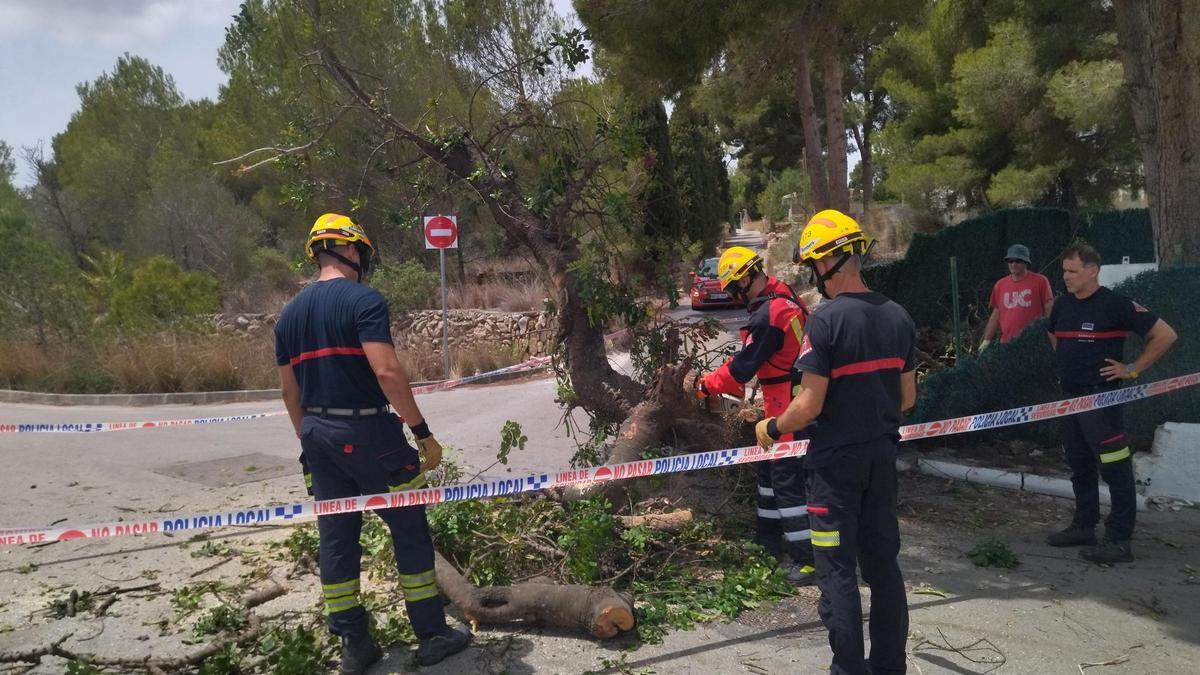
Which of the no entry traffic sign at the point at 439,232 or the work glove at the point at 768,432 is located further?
the no entry traffic sign at the point at 439,232

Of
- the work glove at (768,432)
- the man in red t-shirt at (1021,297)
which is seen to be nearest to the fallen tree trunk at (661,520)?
the work glove at (768,432)

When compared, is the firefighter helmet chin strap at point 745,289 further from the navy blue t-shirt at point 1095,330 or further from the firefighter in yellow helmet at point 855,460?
the navy blue t-shirt at point 1095,330

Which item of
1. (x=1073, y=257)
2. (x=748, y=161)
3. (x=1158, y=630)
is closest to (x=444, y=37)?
(x=1073, y=257)

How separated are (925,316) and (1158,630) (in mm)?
6757

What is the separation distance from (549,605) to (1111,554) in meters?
3.19

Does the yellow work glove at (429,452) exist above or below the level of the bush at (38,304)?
below

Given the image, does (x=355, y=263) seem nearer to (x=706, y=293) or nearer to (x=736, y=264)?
(x=736, y=264)

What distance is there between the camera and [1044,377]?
21.7 feet

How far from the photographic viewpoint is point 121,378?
1279cm

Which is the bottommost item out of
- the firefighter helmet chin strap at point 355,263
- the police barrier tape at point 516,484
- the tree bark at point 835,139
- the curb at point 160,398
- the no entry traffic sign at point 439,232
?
the police barrier tape at point 516,484

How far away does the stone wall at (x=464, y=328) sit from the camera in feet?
49.6

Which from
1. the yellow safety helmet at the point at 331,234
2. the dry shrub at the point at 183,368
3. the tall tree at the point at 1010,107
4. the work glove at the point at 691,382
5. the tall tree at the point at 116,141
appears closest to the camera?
the yellow safety helmet at the point at 331,234

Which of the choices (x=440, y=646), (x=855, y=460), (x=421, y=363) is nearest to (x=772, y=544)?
(x=855, y=460)

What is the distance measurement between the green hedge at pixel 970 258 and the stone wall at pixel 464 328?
6.38 metres
